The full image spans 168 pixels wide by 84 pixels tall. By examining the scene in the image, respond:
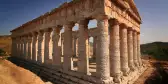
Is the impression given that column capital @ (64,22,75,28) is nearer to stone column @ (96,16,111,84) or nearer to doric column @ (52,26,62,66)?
doric column @ (52,26,62,66)

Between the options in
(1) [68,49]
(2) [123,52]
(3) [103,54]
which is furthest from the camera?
(2) [123,52]

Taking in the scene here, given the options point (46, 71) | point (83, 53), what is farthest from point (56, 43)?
point (83, 53)

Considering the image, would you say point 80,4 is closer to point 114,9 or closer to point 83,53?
point 114,9

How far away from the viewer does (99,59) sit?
9.91 metres

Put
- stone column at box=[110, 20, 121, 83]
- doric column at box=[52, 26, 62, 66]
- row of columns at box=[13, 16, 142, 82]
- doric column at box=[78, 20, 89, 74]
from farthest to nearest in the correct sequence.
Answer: doric column at box=[52, 26, 62, 66], stone column at box=[110, 20, 121, 83], doric column at box=[78, 20, 89, 74], row of columns at box=[13, 16, 142, 82]

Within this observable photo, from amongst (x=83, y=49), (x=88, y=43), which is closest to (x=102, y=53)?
(x=83, y=49)

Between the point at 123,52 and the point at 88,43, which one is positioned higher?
the point at 88,43

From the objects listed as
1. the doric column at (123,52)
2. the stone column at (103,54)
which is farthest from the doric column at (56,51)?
the doric column at (123,52)

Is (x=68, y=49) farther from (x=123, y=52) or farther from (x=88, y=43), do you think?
(x=123, y=52)

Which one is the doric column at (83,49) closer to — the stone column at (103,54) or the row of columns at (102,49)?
the row of columns at (102,49)

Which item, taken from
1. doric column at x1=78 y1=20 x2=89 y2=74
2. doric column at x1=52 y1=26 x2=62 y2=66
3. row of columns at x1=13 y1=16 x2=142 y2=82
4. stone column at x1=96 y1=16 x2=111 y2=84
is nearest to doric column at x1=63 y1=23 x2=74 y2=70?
row of columns at x1=13 y1=16 x2=142 y2=82

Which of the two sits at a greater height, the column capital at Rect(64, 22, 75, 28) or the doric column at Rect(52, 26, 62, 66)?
the column capital at Rect(64, 22, 75, 28)

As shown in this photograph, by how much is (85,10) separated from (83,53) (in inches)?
138

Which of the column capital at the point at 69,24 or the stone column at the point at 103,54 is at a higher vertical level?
the column capital at the point at 69,24
